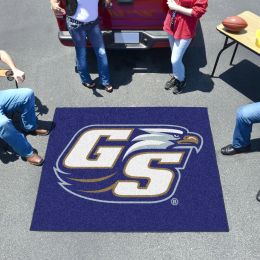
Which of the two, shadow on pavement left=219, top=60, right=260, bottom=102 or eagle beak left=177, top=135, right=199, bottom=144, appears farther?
shadow on pavement left=219, top=60, right=260, bottom=102

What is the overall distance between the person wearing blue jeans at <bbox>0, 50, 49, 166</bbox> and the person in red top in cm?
188

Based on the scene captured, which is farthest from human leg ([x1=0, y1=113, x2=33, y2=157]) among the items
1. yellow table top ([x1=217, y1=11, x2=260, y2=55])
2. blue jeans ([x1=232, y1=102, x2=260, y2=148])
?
yellow table top ([x1=217, y1=11, x2=260, y2=55])

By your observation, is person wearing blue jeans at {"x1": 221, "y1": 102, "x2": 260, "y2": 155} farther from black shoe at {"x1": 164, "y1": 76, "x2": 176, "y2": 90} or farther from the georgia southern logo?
black shoe at {"x1": 164, "y1": 76, "x2": 176, "y2": 90}

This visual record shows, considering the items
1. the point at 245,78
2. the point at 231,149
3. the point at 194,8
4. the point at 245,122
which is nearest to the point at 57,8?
the point at 194,8

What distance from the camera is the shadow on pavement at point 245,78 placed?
4.97 m

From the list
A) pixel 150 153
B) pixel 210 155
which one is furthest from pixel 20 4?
pixel 210 155

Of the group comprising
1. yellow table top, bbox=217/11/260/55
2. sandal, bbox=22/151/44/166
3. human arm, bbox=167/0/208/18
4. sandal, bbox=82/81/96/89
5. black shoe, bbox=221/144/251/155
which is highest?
human arm, bbox=167/0/208/18

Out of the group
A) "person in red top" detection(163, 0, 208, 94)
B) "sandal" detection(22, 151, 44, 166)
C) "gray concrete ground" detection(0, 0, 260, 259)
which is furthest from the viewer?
"sandal" detection(22, 151, 44, 166)

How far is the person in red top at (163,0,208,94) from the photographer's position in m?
3.90

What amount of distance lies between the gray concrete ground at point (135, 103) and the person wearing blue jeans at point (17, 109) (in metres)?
0.21

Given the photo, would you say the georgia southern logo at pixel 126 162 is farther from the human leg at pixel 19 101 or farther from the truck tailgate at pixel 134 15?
the truck tailgate at pixel 134 15

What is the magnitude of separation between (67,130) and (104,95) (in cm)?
81

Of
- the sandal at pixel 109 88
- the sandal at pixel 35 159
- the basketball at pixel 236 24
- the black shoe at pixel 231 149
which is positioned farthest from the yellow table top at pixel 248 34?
the sandal at pixel 35 159

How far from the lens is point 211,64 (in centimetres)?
536
